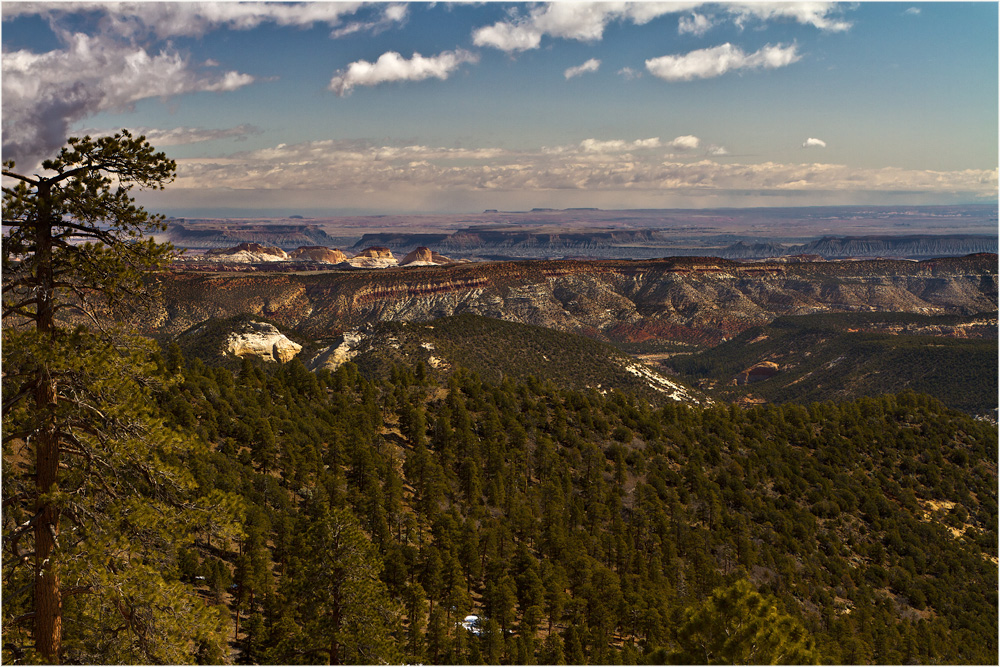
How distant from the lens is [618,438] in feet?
267

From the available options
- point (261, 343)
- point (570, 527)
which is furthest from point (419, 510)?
point (261, 343)

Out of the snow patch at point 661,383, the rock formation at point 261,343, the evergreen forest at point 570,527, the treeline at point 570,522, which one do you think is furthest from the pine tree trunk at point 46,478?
the snow patch at point 661,383

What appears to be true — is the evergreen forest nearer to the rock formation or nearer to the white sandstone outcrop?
the white sandstone outcrop

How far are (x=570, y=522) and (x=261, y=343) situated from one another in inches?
3169

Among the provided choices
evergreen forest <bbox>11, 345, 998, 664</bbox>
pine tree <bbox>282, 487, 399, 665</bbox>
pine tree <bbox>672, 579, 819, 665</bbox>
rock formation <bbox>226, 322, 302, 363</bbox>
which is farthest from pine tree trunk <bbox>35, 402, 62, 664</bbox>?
rock formation <bbox>226, 322, 302, 363</bbox>

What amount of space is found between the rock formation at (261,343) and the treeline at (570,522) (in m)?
49.4

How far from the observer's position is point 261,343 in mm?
125875

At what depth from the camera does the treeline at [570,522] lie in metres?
34.2

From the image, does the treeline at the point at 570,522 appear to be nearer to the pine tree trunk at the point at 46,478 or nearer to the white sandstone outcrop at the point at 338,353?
the pine tree trunk at the point at 46,478

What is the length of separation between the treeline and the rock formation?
49.4m

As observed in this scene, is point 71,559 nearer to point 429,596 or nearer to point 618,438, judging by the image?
point 429,596

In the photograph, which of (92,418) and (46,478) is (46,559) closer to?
(46,478)

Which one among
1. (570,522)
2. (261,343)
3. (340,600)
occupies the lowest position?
(570,522)

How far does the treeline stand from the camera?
3419cm
